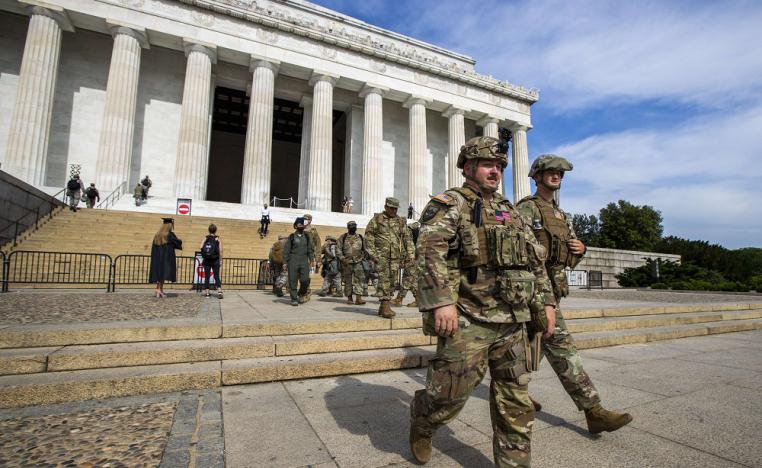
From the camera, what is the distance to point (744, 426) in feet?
9.62

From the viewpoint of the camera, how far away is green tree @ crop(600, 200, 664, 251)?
49.6 metres

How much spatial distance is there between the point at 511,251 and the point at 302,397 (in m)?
2.46

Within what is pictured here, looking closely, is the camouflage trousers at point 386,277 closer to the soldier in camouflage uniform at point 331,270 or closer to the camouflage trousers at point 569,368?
the camouflage trousers at point 569,368

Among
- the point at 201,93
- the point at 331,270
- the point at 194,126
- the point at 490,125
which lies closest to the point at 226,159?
the point at 201,93

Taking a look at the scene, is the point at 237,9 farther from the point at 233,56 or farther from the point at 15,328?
the point at 15,328

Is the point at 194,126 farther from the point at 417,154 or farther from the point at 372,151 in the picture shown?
the point at 417,154

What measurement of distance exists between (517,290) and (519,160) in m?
33.2

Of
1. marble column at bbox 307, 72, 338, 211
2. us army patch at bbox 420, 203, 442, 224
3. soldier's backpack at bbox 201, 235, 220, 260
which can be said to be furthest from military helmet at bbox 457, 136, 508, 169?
marble column at bbox 307, 72, 338, 211

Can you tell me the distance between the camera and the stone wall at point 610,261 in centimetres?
2308

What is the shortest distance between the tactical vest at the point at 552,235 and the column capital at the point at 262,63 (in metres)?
25.5

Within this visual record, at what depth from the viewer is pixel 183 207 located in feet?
64.7

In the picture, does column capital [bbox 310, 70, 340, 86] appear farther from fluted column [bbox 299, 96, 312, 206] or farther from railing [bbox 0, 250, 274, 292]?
railing [bbox 0, 250, 274, 292]

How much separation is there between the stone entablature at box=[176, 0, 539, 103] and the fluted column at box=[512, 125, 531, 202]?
309 centimetres

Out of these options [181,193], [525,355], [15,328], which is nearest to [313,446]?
[525,355]
